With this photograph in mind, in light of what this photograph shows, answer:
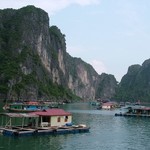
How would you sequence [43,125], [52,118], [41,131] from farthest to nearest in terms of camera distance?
[52,118], [43,125], [41,131]

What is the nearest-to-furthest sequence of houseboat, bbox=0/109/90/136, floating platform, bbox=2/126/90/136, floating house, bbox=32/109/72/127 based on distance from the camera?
floating platform, bbox=2/126/90/136, houseboat, bbox=0/109/90/136, floating house, bbox=32/109/72/127

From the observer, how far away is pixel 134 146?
2122 inches

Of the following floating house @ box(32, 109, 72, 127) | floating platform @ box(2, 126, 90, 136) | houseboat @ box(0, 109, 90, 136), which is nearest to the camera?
floating platform @ box(2, 126, 90, 136)

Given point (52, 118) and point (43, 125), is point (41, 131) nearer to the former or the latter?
point (43, 125)

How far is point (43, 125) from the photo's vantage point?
62.3 metres

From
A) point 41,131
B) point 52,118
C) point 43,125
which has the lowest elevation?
point 41,131

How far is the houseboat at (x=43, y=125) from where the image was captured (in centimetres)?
5731

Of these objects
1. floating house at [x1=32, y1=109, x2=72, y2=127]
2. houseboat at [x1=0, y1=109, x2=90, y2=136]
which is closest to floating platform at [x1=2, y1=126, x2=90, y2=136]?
houseboat at [x1=0, y1=109, x2=90, y2=136]

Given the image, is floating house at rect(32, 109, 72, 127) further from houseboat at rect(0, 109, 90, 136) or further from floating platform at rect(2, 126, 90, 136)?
floating platform at rect(2, 126, 90, 136)

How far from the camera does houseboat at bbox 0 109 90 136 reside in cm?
5731

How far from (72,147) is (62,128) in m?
12.2

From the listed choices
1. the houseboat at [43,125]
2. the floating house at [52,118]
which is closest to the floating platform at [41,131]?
the houseboat at [43,125]

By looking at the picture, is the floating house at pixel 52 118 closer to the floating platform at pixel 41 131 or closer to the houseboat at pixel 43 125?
the houseboat at pixel 43 125

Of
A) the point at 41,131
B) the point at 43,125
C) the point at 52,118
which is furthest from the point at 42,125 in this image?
the point at 41,131
